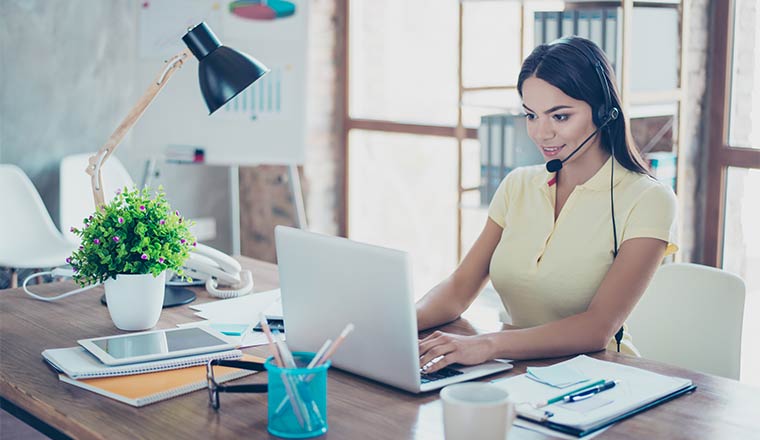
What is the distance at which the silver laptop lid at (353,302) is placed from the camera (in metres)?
1.45

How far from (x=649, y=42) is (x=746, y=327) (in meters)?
1.10

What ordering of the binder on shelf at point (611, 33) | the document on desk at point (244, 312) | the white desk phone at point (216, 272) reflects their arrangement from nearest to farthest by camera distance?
the document on desk at point (244, 312) < the white desk phone at point (216, 272) < the binder on shelf at point (611, 33)

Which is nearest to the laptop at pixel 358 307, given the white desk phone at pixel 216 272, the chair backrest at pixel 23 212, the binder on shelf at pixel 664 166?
the white desk phone at pixel 216 272

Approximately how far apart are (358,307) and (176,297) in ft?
2.68

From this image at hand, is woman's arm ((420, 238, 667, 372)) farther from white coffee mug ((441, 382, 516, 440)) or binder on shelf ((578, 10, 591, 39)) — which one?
binder on shelf ((578, 10, 591, 39))

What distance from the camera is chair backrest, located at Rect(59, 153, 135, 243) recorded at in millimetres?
3985

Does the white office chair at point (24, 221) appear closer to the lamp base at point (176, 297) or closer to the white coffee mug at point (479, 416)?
the lamp base at point (176, 297)

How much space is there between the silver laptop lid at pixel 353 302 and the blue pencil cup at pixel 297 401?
0.54ft

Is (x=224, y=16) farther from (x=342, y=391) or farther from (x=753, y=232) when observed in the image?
(x=342, y=391)

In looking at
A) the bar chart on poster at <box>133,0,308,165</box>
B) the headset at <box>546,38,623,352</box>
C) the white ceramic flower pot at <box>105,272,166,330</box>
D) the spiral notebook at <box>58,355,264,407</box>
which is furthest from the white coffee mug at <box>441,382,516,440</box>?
the bar chart on poster at <box>133,0,308,165</box>

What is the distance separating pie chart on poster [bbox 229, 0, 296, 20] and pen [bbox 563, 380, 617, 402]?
108 inches

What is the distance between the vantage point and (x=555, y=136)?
199cm

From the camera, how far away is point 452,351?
5.34ft

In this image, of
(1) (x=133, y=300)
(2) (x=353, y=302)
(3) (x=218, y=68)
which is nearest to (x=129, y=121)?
(3) (x=218, y=68)
